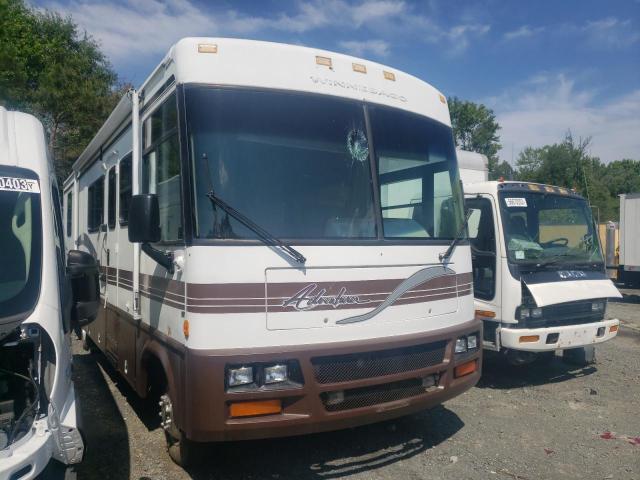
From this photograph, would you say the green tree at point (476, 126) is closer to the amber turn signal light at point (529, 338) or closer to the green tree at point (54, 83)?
the green tree at point (54, 83)

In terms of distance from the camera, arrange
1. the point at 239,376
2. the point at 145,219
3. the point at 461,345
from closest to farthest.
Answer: the point at 239,376 < the point at 145,219 < the point at 461,345

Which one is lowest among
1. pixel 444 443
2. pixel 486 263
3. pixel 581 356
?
pixel 444 443

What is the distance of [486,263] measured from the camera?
6480 mm

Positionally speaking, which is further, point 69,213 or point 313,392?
point 69,213

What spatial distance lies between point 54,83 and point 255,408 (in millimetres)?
21241

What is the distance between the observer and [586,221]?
716 cm

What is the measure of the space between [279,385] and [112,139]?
369 centimetres

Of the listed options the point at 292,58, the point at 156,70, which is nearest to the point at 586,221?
the point at 292,58

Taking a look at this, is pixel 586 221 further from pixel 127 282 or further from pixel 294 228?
pixel 127 282

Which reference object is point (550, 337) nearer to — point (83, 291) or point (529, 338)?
point (529, 338)

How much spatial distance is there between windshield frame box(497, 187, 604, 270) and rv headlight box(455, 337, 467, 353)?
218cm

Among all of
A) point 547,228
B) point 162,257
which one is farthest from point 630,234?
point 162,257

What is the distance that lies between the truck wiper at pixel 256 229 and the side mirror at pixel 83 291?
41.3 inches

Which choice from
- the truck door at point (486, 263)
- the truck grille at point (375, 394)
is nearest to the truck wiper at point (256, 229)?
the truck grille at point (375, 394)
